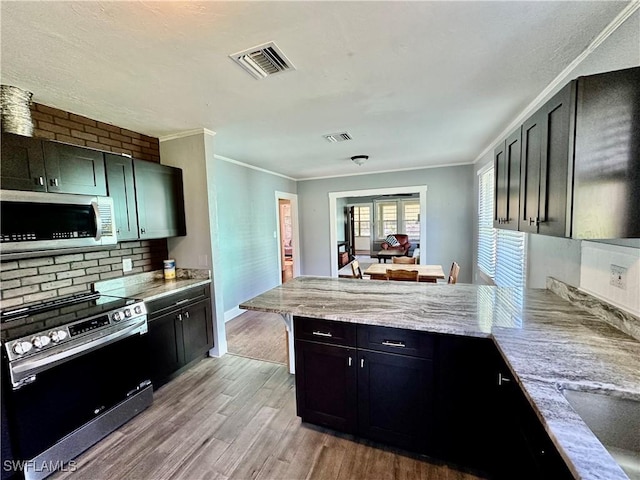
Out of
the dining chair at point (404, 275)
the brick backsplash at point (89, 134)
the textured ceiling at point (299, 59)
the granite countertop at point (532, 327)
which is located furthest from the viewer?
the dining chair at point (404, 275)

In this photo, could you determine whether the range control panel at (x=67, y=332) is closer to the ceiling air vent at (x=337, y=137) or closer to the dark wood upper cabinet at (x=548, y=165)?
the ceiling air vent at (x=337, y=137)

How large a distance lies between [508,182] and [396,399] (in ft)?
5.47

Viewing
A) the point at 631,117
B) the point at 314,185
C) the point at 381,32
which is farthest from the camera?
the point at 314,185

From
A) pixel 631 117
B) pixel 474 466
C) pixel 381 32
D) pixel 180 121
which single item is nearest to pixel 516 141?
pixel 631 117

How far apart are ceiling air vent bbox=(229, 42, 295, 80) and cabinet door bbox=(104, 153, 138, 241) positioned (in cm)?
156

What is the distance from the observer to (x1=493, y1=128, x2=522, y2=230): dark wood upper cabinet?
177cm

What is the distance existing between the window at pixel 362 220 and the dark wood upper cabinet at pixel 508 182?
8.95 meters

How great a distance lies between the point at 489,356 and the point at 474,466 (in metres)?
0.70

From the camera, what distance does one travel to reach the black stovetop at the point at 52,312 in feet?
5.46

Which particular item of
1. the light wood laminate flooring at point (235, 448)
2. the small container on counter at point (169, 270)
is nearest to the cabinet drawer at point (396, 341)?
the light wood laminate flooring at point (235, 448)

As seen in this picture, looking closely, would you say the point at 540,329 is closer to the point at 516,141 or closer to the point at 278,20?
the point at 516,141

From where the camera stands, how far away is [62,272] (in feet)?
7.49

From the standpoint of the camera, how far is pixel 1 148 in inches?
69.4

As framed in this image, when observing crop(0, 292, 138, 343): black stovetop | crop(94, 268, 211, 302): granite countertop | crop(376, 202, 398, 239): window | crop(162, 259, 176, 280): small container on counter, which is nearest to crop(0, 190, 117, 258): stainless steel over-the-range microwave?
crop(0, 292, 138, 343): black stovetop
